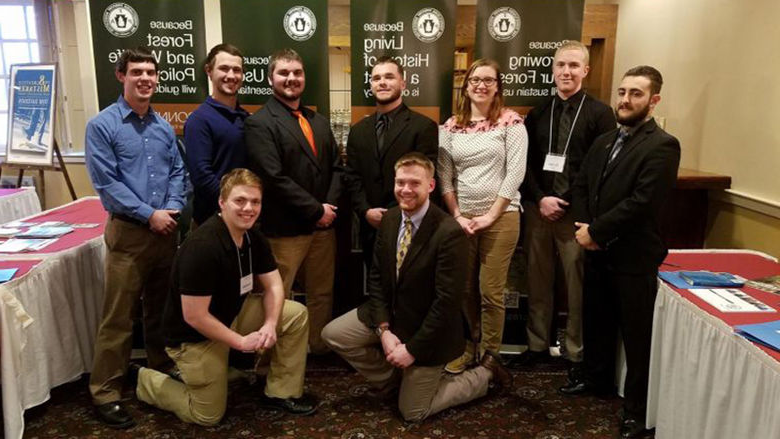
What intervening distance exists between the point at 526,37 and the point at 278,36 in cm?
146

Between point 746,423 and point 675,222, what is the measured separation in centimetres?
192

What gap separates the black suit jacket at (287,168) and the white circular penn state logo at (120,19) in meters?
1.20

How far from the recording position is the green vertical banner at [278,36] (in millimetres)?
3139

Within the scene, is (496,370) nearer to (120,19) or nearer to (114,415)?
(114,415)

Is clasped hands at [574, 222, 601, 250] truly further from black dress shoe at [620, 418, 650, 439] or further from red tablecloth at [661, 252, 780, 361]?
black dress shoe at [620, 418, 650, 439]

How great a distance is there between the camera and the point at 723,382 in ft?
5.49

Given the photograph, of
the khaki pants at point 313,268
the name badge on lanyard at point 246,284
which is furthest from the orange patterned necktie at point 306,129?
the name badge on lanyard at point 246,284

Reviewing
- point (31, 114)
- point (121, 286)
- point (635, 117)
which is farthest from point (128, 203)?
point (31, 114)

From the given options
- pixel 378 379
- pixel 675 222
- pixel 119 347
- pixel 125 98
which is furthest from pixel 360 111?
pixel 675 222

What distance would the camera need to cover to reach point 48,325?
2.41m

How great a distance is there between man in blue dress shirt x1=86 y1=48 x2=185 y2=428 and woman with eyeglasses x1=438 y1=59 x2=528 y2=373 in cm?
135

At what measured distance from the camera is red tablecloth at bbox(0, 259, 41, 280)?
2231mm

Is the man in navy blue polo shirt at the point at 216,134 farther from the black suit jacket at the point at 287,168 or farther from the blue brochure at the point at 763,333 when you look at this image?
the blue brochure at the point at 763,333

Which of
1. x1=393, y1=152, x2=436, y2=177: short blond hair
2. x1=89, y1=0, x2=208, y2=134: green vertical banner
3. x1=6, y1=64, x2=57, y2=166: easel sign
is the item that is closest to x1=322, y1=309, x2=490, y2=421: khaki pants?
x1=393, y1=152, x2=436, y2=177: short blond hair
